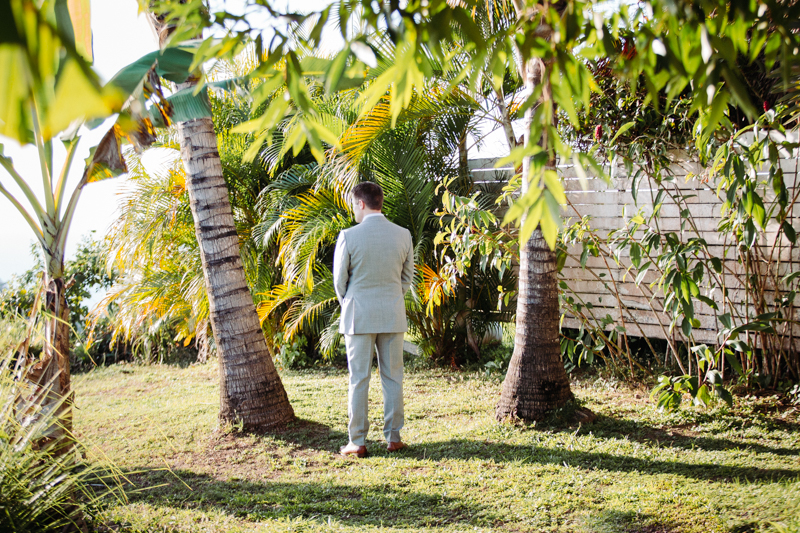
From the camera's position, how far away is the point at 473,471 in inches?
154

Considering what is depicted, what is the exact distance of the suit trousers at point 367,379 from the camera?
4.31 m

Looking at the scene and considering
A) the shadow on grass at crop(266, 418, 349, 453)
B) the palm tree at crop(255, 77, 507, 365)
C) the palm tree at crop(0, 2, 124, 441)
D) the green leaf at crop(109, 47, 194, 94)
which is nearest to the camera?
the palm tree at crop(0, 2, 124, 441)

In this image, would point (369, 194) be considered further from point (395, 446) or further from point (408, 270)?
point (395, 446)

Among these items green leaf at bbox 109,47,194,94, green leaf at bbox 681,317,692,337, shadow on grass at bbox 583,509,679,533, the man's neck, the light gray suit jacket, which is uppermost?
green leaf at bbox 109,47,194,94

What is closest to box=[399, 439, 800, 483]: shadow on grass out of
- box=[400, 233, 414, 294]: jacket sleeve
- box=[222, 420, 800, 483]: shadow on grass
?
box=[222, 420, 800, 483]: shadow on grass

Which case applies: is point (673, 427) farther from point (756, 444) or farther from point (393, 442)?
point (393, 442)

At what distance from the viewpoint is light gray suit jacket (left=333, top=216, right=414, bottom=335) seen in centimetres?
426

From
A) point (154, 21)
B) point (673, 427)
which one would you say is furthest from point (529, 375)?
point (154, 21)

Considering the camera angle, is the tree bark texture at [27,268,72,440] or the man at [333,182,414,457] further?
the man at [333,182,414,457]

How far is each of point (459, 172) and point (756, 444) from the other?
188 inches

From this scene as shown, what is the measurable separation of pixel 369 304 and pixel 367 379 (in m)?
0.56

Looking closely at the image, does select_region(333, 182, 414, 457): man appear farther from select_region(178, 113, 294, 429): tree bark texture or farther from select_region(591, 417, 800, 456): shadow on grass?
select_region(591, 417, 800, 456): shadow on grass

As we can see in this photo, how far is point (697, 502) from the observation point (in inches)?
124

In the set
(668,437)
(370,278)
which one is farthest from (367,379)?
(668,437)
